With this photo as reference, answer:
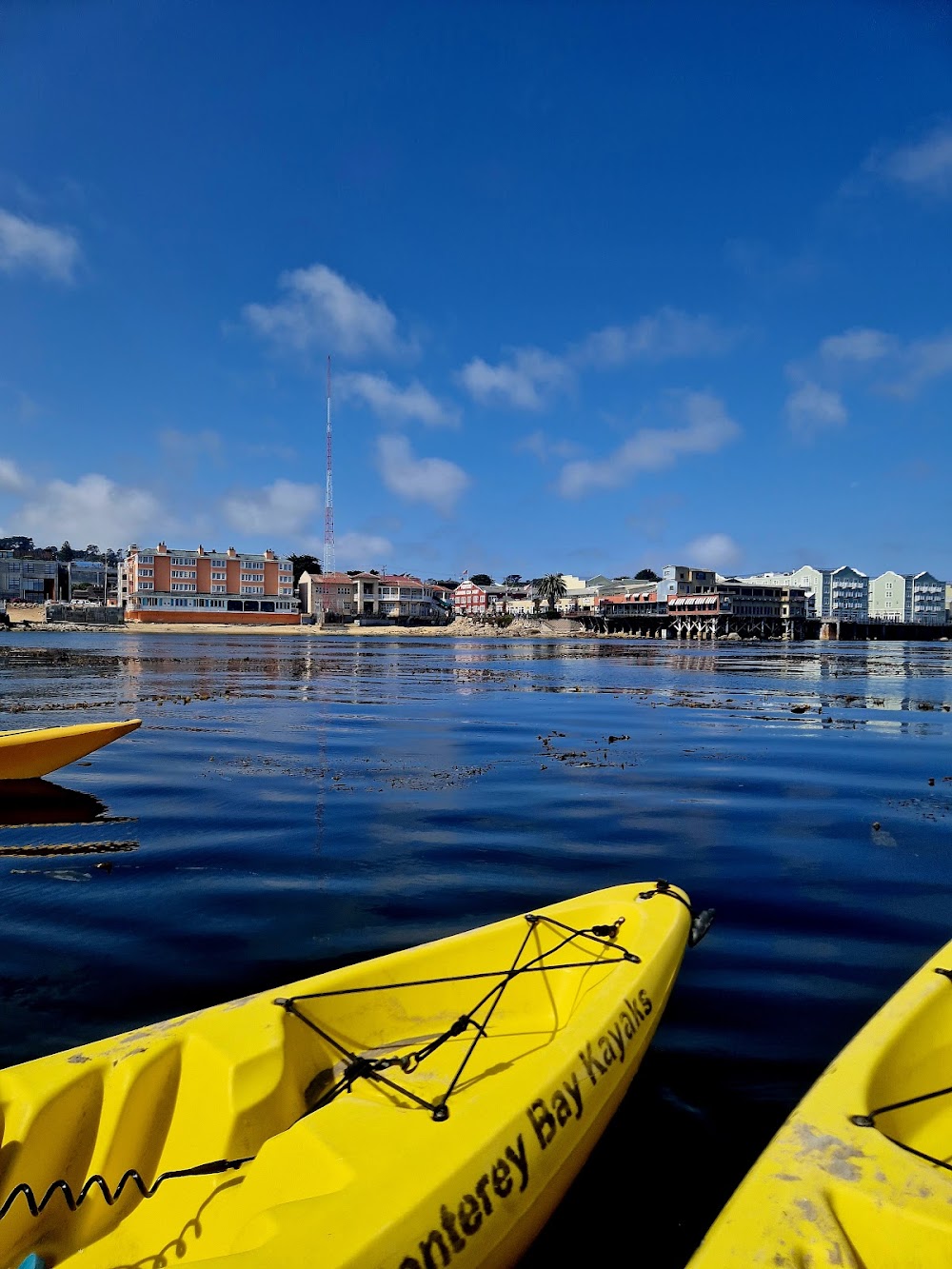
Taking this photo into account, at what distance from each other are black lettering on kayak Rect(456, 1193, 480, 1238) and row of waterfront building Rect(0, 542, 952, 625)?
144660 mm

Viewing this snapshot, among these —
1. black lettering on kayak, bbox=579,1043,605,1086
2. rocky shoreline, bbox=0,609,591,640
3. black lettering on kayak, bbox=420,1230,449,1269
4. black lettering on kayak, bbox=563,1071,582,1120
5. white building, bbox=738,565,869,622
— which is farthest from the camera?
white building, bbox=738,565,869,622

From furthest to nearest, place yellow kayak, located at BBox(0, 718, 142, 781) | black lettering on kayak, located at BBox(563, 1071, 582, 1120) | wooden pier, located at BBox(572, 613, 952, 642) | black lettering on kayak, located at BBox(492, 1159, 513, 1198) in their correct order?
wooden pier, located at BBox(572, 613, 952, 642)
yellow kayak, located at BBox(0, 718, 142, 781)
black lettering on kayak, located at BBox(563, 1071, 582, 1120)
black lettering on kayak, located at BBox(492, 1159, 513, 1198)

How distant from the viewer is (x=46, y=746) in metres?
12.5

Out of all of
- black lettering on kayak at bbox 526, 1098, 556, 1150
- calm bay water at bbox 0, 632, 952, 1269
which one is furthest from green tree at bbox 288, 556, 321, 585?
black lettering on kayak at bbox 526, 1098, 556, 1150

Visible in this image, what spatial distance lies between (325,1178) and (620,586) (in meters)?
176

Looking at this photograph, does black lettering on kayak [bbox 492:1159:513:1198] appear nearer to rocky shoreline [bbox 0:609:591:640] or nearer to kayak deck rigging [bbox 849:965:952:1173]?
kayak deck rigging [bbox 849:965:952:1173]

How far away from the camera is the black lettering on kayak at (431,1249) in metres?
2.74

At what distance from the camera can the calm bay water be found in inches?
196

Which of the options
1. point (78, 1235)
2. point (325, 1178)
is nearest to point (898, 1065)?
point (325, 1178)

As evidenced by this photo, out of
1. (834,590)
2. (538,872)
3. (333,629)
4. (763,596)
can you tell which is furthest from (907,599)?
(538,872)

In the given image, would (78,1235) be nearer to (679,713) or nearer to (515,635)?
(679,713)

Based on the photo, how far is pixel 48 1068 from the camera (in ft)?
11.8

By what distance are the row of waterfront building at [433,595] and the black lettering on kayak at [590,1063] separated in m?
144

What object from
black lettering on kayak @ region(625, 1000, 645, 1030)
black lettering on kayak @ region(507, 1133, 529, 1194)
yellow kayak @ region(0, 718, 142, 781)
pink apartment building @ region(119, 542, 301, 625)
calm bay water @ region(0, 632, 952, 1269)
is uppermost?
pink apartment building @ region(119, 542, 301, 625)
